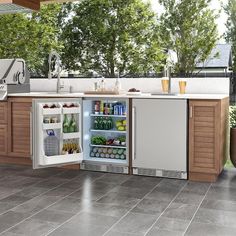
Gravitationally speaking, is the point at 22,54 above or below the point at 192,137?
above

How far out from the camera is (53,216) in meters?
2.94

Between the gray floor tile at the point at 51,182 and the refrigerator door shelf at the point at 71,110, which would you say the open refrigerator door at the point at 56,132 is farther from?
the gray floor tile at the point at 51,182

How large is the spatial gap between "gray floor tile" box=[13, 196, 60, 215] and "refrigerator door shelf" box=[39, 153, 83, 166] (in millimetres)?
732

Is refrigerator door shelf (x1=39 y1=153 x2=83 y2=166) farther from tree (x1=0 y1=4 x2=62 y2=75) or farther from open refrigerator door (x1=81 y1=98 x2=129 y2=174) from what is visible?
tree (x1=0 y1=4 x2=62 y2=75)

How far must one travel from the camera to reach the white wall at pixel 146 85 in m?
4.44

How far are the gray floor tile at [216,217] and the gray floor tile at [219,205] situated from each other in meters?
0.08

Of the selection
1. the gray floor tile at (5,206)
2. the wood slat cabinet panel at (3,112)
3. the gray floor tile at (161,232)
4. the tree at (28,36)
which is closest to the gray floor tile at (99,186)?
the gray floor tile at (5,206)

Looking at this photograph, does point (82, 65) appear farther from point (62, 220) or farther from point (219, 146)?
point (62, 220)

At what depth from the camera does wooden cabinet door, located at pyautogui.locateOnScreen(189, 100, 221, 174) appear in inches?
150

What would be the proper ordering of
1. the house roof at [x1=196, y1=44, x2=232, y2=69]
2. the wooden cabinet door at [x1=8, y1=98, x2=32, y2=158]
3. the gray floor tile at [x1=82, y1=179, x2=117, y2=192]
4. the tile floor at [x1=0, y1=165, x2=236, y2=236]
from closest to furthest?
the tile floor at [x1=0, y1=165, x2=236, y2=236] → the gray floor tile at [x1=82, y1=179, x2=117, y2=192] → the wooden cabinet door at [x1=8, y1=98, x2=32, y2=158] → the house roof at [x1=196, y1=44, x2=232, y2=69]

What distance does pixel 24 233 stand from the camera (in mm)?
2596

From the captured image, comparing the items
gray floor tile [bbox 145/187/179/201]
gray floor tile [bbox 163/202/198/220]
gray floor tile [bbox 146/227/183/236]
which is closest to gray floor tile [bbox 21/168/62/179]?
gray floor tile [bbox 145/187/179/201]

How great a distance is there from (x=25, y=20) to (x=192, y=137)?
5.46 m

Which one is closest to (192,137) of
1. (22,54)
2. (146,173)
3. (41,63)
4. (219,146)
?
(219,146)
